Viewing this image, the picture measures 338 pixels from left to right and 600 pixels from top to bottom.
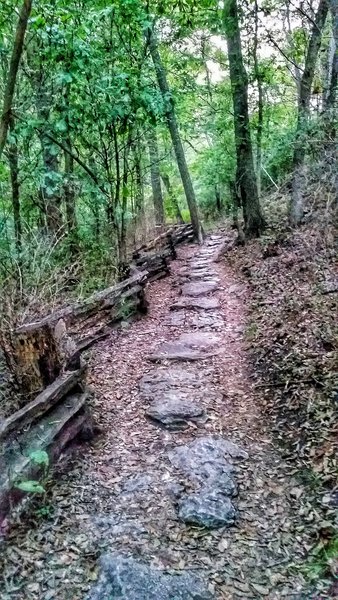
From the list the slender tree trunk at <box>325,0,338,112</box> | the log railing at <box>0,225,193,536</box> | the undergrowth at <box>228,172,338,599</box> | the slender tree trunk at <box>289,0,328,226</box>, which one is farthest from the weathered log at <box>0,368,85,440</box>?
the slender tree trunk at <box>289,0,328,226</box>

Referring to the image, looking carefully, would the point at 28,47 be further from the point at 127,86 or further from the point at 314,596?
the point at 314,596

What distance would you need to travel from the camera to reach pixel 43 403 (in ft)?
11.3

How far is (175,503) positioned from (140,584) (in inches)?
28.5

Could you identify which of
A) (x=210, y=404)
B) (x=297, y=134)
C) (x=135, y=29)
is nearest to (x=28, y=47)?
(x=135, y=29)

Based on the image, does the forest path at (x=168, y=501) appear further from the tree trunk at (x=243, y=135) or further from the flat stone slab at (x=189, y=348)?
the tree trunk at (x=243, y=135)

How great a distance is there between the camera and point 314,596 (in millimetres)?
2398

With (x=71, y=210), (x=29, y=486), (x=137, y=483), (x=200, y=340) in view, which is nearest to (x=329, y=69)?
(x=71, y=210)

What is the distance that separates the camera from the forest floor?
2578mm

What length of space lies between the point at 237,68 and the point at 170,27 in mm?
2266

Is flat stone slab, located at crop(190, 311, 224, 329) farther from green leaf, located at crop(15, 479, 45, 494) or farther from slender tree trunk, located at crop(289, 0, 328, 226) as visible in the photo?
green leaf, located at crop(15, 479, 45, 494)

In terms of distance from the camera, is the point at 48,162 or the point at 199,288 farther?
the point at 199,288

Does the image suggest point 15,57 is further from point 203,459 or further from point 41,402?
point 203,459

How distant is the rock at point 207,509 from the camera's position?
2.96 metres

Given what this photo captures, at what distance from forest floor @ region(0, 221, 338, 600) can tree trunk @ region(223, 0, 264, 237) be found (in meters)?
4.93
